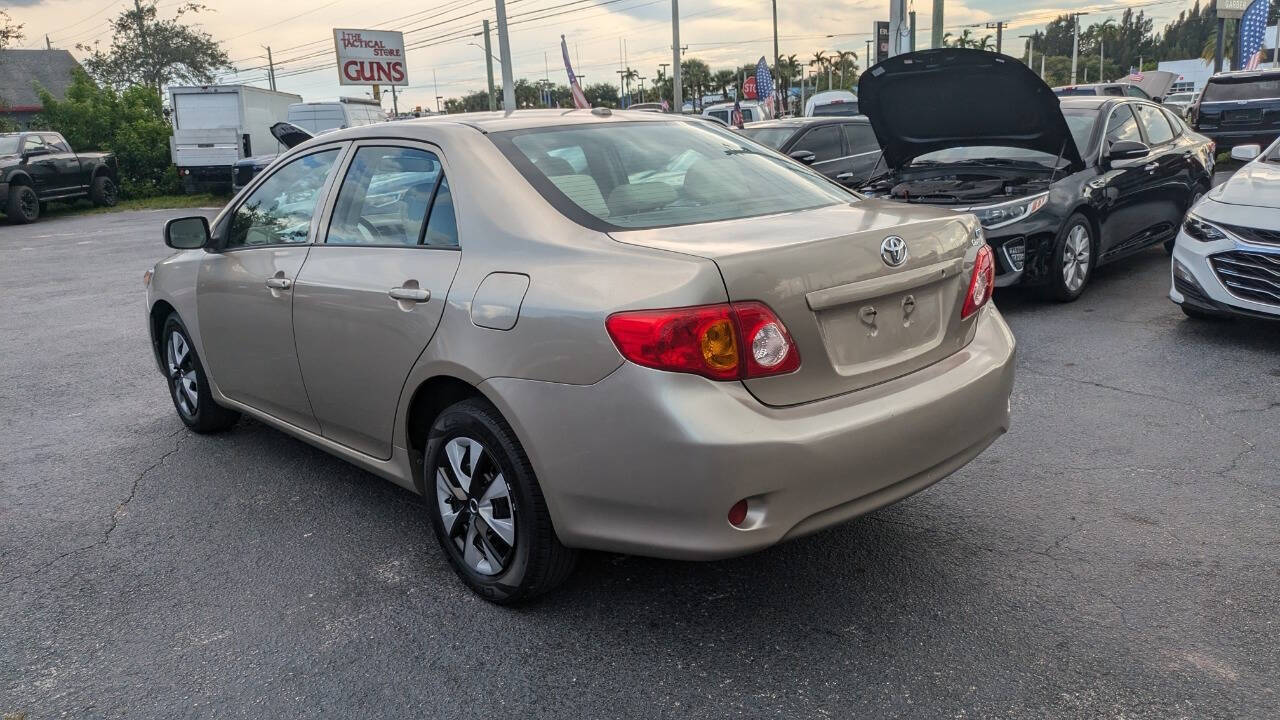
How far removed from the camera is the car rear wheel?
7207 mm

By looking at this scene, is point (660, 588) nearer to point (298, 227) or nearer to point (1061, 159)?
point (298, 227)

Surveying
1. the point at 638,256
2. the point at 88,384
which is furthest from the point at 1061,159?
the point at 88,384

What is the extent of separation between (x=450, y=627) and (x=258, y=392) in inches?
70.7

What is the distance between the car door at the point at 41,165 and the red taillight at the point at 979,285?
21854mm

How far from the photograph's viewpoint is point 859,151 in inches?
444

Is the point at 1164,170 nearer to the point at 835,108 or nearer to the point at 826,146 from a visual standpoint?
the point at 826,146

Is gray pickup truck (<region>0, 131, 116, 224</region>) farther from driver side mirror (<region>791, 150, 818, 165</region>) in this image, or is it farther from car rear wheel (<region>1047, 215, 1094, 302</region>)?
car rear wheel (<region>1047, 215, 1094, 302</region>)

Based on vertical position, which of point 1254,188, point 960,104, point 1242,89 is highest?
point 1242,89

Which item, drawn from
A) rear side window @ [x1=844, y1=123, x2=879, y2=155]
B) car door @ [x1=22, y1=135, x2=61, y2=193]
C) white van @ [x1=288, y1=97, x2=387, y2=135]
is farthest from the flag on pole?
rear side window @ [x1=844, y1=123, x2=879, y2=155]

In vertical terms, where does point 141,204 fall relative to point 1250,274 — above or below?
Result: below

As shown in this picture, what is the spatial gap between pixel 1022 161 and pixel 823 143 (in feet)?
11.6

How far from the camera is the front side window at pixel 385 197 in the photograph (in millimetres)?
3420

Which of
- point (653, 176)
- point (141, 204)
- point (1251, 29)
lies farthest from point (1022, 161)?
point (1251, 29)

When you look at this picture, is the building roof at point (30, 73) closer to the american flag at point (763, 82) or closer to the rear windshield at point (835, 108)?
the american flag at point (763, 82)
